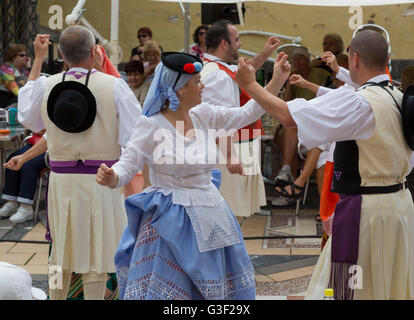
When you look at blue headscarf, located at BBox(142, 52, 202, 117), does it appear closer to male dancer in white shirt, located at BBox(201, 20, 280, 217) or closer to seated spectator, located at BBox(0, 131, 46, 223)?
male dancer in white shirt, located at BBox(201, 20, 280, 217)

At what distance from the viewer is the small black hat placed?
3.69 meters

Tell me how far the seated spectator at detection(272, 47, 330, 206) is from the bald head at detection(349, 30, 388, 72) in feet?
12.8

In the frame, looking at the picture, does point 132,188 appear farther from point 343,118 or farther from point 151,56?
point 151,56

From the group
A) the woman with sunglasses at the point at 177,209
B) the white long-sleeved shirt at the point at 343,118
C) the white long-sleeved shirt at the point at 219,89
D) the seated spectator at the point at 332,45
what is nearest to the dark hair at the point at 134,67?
the seated spectator at the point at 332,45

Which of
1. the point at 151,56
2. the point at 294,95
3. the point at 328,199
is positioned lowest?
the point at 328,199

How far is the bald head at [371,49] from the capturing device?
10.4ft

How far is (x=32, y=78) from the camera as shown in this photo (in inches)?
156

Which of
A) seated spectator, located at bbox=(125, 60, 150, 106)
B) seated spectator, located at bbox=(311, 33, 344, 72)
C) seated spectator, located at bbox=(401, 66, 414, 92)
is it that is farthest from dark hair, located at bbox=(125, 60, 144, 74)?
seated spectator, located at bbox=(401, 66, 414, 92)

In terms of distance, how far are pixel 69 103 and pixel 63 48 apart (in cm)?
34

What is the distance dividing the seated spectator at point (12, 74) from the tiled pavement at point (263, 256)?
212cm

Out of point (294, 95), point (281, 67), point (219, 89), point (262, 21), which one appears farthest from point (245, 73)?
point (262, 21)

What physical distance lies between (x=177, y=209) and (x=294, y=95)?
449 cm

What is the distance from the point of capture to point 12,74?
8.70 metres
